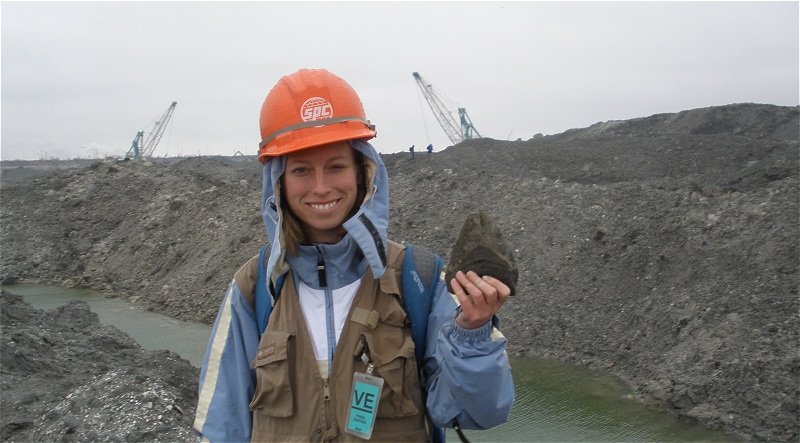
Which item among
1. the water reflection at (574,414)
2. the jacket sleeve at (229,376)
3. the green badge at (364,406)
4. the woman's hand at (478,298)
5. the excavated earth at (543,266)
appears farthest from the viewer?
the water reflection at (574,414)

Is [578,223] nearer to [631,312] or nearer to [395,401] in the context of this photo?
[631,312]

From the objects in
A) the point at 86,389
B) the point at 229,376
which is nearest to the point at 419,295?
the point at 229,376

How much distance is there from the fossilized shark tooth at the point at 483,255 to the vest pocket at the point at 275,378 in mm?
516

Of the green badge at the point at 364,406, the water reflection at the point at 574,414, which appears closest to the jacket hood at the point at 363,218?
the green badge at the point at 364,406

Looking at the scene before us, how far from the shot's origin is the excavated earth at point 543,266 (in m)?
6.53

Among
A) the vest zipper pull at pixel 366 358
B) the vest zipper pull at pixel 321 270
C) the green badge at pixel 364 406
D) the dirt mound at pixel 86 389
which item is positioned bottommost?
the dirt mound at pixel 86 389

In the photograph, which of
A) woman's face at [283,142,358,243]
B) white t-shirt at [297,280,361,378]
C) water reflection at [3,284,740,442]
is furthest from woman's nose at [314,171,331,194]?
water reflection at [3,284,740,442]

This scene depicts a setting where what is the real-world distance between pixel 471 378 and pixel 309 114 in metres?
0.94

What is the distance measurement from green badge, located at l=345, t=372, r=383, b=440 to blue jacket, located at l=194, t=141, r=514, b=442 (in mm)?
156

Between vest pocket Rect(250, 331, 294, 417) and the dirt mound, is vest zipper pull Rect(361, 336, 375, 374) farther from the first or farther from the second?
the dirt mound

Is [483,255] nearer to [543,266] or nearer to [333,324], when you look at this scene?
[333,324]

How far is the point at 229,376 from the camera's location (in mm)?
2037

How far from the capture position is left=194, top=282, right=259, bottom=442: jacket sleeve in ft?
6.54

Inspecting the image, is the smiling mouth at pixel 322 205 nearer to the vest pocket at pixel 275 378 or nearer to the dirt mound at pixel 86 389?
the vest pocket at pixel 275 378
